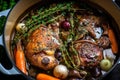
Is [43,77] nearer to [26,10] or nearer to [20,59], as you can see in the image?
[20,59]

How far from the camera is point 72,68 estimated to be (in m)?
1.85

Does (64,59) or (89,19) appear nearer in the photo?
(64,59)

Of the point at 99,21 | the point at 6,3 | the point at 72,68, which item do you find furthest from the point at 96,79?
the point at 6,3

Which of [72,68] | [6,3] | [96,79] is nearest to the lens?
[96,79]

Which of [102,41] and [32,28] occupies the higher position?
[32,28]

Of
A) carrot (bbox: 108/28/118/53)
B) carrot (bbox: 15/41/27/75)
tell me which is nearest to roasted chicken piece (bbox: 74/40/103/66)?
carrot (bbox: 108/28/118/53)

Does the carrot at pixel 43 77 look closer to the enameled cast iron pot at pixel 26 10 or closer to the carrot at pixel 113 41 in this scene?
the enameled cast iron pot at pixel 26 10

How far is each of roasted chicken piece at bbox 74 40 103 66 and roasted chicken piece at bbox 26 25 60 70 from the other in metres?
0.12

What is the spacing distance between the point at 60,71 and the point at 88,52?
0.57 feet

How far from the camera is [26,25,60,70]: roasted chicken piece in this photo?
1.86 m

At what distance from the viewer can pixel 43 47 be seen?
6.23 feet

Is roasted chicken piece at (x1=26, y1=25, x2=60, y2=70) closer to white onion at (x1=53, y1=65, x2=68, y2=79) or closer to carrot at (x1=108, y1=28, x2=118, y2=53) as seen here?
white onion at (x1=53, y1=65, x2=68, y2=79)

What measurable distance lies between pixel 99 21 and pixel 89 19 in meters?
0.05

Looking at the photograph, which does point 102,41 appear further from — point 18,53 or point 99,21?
point 18,53
